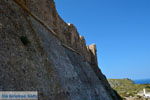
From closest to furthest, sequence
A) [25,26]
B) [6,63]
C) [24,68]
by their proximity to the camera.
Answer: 1. [6,63]
2. [24,68]
3. [25,26]

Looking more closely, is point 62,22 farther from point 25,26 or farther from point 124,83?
point 124,83

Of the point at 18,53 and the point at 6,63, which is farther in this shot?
the point at 18,53

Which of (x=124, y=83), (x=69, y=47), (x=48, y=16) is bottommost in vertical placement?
(x=124, y=83)

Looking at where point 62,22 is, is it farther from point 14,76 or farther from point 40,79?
point 14,76

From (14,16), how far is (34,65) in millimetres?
1845

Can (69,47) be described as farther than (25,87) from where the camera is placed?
Yes

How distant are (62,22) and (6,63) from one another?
30.2ft

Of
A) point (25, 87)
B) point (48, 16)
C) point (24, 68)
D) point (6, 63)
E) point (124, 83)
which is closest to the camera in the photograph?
point (6, 63)

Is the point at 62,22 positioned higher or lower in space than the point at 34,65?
higher

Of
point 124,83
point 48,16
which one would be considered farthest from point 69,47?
point 124,83

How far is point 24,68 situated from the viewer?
16.6 feet

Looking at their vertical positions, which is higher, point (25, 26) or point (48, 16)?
Answer: point (48, 16)

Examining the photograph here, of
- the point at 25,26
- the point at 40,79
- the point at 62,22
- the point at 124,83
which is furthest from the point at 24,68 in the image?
the point at 124,83

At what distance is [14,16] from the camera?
19.4ft
